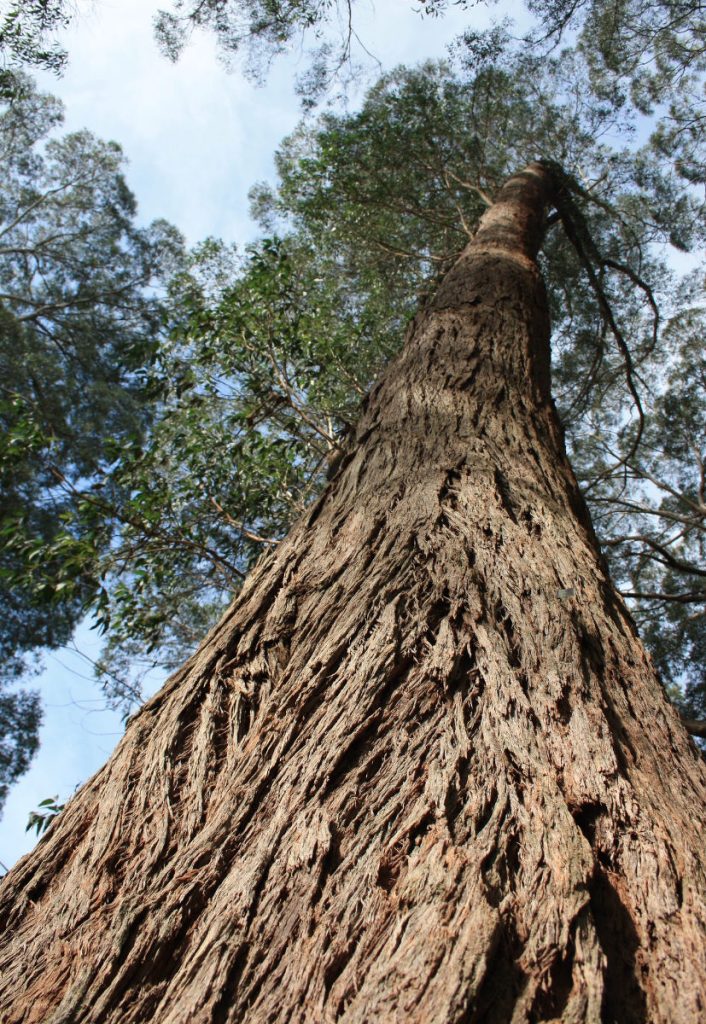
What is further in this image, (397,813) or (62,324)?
(62,324)

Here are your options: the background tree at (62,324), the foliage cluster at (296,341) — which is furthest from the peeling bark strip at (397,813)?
the background tree at (62,324)

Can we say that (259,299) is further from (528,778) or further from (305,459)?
(528,778)

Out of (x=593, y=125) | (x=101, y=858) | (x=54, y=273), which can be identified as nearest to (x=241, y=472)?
(x=101, y=858)

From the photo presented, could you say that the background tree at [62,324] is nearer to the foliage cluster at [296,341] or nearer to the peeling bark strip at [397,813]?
the foliage cluster at [296,341]

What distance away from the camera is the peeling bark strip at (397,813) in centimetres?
92

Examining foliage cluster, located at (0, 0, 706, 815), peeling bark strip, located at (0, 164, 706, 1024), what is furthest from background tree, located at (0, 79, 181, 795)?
peeling bark strip, located at (0, 164, 706, 1024)

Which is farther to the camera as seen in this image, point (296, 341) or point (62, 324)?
point (62, 324)

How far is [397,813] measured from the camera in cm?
111

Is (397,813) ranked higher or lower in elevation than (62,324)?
lower

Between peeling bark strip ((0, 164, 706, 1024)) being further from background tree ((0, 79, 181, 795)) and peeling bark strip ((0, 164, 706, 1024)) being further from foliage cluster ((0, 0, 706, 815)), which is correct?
background tree ((0, 79, 181, 795))

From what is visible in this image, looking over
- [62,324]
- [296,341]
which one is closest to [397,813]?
[296,341]

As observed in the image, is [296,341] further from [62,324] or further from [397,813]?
[62,324]

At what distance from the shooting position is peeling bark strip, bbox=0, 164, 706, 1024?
3.00ft

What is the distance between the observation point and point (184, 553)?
456cm
